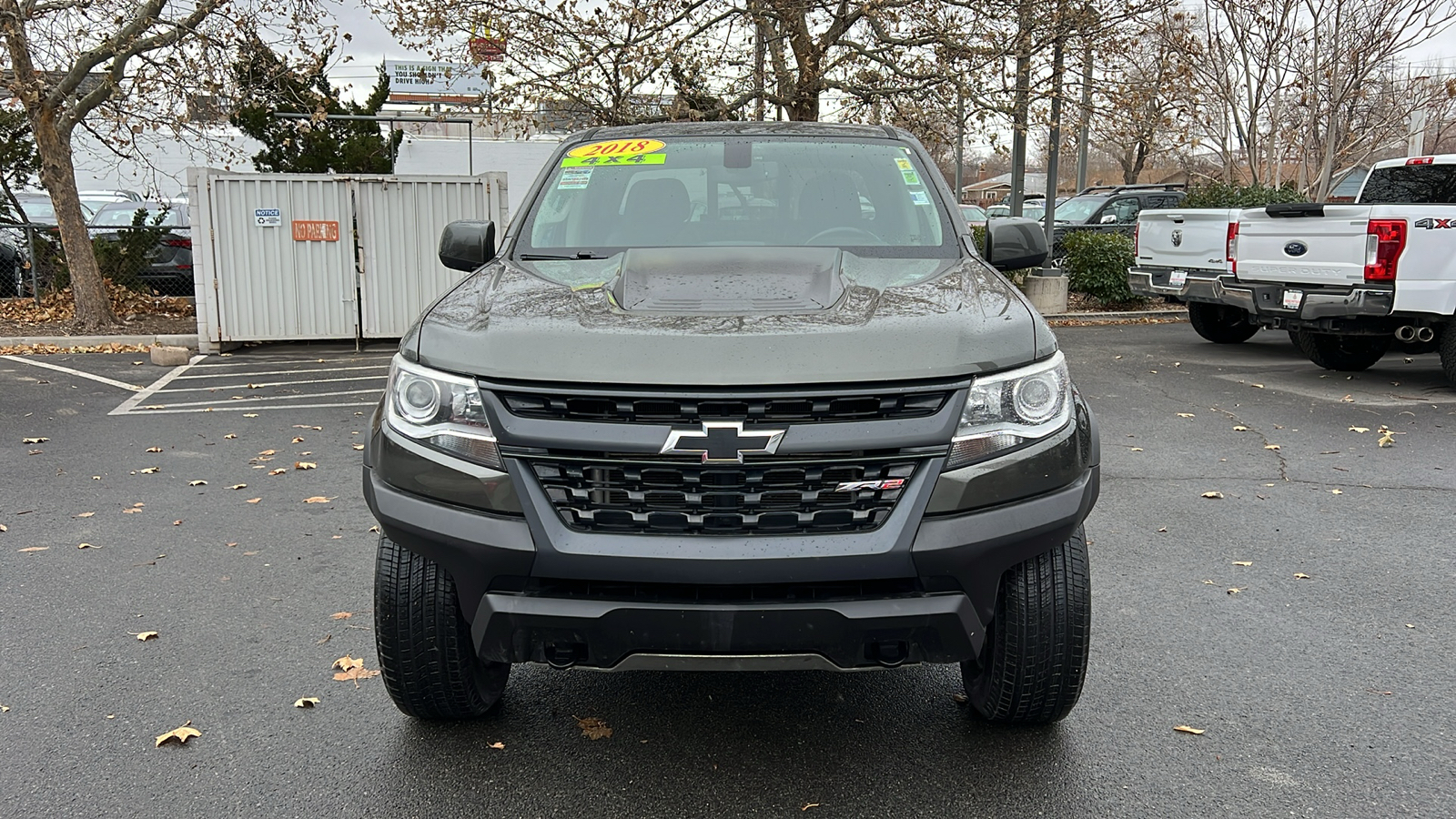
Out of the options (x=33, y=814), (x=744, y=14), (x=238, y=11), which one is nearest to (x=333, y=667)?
(x=33, y=814)

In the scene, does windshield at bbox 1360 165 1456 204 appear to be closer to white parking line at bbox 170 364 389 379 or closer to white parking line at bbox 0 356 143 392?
white parking line at bbox 170 364 389 379

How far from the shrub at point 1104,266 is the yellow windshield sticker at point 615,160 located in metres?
12.8

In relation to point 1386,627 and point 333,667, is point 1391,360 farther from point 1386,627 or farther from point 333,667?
point 333,667

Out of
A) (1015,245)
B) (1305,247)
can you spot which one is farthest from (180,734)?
(1305,247)

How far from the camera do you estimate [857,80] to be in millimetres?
13453

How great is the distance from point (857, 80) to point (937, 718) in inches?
443

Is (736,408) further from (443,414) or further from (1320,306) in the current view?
(1320,306)

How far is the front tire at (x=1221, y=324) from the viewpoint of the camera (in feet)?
40.8

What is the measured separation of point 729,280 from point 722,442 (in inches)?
30.5

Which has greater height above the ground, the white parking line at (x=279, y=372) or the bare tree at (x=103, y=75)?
the bare tree at (x=103, y=75)

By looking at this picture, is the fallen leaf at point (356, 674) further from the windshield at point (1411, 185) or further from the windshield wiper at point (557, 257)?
the windshield at point (1411, 185)

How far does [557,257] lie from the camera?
3.69m

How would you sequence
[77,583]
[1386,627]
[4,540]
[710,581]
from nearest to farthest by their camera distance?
1. [710,581]
2. [1386,627]
3. [77,583]
4. [4,540]

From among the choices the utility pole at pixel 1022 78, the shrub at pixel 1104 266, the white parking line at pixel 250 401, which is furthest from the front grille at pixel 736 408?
the shrub at pixel 1104 266
